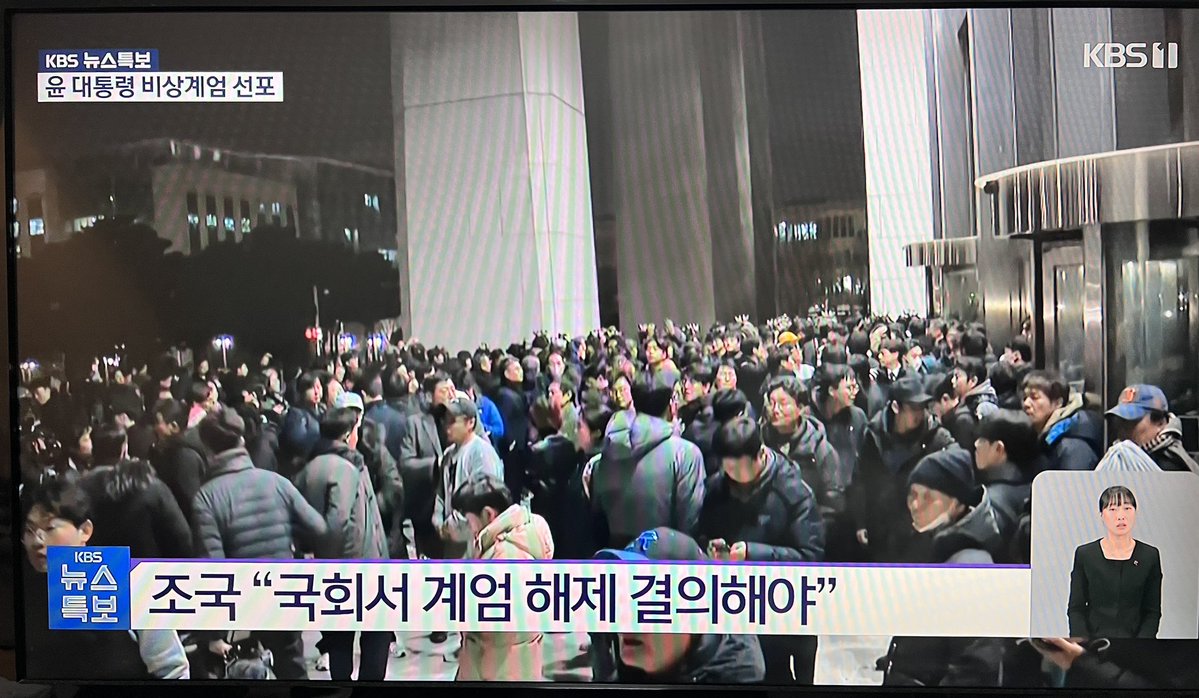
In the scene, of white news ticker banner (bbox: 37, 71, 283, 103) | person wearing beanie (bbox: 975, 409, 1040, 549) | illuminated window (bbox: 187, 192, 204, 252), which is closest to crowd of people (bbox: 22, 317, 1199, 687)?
person wearing beanie (bbox: 975, 409, 1040, 549)

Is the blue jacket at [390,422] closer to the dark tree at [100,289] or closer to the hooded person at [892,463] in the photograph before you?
the dark tree at [100,289]

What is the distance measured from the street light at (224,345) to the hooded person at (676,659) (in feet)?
2.73

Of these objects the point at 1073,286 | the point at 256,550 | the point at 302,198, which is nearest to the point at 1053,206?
the point at 1073,286

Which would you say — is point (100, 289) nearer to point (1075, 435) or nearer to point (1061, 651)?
point (1075, 435)

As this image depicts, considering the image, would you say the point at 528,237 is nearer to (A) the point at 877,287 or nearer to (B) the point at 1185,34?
(A) the point at 877,287

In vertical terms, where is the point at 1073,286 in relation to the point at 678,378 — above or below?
above

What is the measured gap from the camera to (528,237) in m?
1.42

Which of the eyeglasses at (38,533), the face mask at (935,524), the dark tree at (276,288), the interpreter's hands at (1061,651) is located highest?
the dark tree at (276,288)

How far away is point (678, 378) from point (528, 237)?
0.37 meters

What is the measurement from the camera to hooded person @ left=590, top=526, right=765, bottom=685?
4.75ft

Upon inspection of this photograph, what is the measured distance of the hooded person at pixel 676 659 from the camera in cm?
145

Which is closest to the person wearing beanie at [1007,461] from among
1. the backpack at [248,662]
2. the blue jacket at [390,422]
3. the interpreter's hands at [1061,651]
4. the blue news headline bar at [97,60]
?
the interpreter's hands at [1061,651]


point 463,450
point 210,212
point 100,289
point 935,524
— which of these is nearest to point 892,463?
point 935,524

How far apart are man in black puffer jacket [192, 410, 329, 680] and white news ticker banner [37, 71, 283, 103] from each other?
57 centimetres
